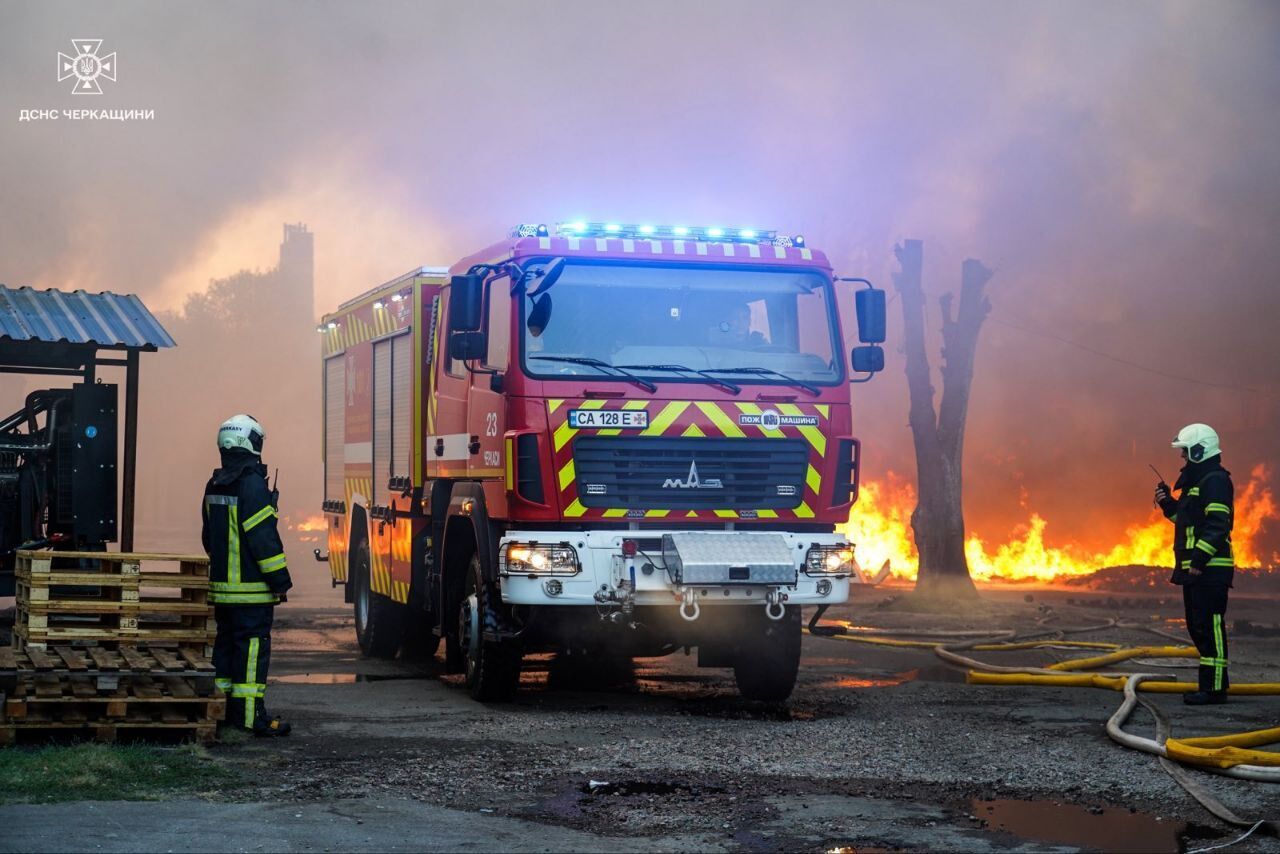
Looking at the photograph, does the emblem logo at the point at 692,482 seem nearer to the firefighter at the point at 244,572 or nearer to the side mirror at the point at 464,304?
the side mirror at the point at 464,304

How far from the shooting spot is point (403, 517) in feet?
38.6

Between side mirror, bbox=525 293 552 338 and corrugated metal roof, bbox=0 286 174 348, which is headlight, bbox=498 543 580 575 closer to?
side mirror, bbox=525 293 552 338

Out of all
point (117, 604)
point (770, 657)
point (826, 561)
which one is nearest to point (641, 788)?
point (826, 561)

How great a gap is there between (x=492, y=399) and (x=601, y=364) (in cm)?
76

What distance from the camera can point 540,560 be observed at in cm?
901

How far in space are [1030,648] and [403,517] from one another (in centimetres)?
627

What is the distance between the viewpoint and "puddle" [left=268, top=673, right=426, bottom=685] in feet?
37.2

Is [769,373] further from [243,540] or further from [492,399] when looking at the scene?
[243,540]

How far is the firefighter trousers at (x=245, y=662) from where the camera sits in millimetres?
8453

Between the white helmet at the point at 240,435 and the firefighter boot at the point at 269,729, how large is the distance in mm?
1570

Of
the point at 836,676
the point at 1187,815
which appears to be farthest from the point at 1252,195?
the point at 1187,815

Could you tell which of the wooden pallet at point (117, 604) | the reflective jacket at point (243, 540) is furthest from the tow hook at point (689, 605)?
the wooden pallet at point (117, 604)

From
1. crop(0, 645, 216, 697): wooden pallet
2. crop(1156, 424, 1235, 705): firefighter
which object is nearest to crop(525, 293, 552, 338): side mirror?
crop(0, 645, 216, 697): wooden pallet

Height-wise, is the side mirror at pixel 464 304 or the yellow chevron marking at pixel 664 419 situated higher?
the side mirror at pixel 464 304
